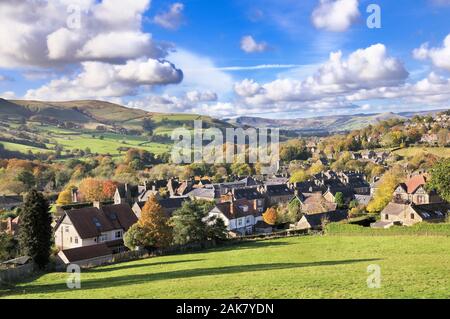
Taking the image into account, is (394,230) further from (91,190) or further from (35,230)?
(91,190)

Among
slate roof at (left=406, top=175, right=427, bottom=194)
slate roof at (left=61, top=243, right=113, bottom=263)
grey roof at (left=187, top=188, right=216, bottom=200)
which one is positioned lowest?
slate roof at (left=61, top=243, right=113, bottom=263)

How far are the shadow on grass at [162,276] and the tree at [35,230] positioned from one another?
772 cm

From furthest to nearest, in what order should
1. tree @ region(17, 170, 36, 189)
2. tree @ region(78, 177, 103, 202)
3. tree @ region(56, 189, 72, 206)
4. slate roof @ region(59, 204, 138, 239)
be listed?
tree @ region(17, 170, 36, 189) < tree @ region(78, 177, 103, 202) < tree @ region(56, 189, 72, 206) < slate roof @ region(59, 204, 138, 239)

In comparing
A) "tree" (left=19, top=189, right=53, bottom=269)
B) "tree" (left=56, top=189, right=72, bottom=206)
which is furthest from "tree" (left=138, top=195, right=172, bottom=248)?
"tree" (left=56, top=189, right=72, bottom=206)

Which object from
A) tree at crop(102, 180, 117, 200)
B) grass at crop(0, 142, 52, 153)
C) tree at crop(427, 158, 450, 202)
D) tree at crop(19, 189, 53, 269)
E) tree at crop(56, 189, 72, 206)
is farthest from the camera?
grass at crop(0, 142, 52, 153)

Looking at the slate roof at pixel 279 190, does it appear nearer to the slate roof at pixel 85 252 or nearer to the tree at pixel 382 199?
the tree at pixel 382 199

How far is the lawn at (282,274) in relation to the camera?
63.4 feet

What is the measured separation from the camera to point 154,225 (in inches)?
1693

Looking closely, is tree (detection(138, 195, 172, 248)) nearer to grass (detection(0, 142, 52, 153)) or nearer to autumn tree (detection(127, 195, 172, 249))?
autumn tree (detection(127, 195, 172, 249))

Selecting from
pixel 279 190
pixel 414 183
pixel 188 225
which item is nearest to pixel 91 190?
pixel 279 190

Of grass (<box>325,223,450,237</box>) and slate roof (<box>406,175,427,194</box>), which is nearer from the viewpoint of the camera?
grass (<box>325,223,450,237</box>)

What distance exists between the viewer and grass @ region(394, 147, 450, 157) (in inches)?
4958
